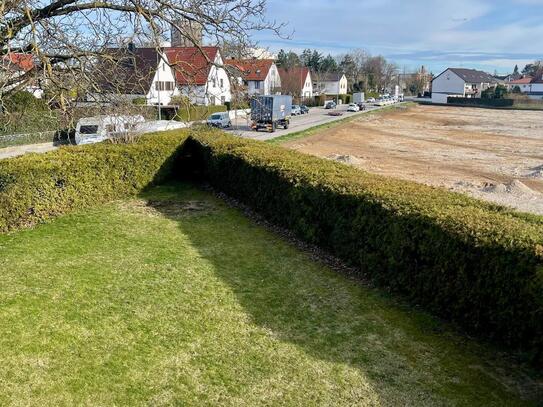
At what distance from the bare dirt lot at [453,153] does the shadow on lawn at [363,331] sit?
455 inches

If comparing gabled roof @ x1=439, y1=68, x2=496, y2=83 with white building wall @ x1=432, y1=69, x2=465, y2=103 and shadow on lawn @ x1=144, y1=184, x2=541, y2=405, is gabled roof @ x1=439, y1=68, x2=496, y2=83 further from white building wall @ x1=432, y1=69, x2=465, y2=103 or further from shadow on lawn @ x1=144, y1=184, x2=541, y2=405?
shadow on lawn @ x1=144, y1=184, x2=541, y2=405

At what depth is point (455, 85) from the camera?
10794cm

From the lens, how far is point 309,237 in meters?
9.70

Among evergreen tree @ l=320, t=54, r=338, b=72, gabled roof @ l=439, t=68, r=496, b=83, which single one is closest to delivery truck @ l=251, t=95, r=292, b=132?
gabled roof @ l=439, t=68, r=496, b=83

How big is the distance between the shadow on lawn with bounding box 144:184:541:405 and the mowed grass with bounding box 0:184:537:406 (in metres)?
0.02

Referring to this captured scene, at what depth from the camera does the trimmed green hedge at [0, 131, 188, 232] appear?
1048 cm

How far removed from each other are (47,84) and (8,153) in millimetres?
22674

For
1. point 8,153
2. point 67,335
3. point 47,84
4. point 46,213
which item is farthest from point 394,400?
point 8,153

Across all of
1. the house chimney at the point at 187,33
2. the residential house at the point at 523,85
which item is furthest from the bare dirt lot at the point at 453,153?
the residential house at the point at 523,85

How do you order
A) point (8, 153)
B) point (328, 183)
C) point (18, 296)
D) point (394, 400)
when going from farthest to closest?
point (8, 153)
point (328, 183)
point (18, 296)
point (394, 400)

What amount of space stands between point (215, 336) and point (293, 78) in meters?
82.8

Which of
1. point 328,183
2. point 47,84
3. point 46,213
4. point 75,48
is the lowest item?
point 46,213

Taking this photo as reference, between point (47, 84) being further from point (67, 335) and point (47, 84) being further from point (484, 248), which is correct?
point (484, 248)

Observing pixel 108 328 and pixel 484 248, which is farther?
pixel 108 328
